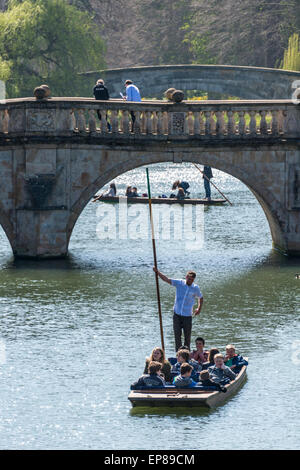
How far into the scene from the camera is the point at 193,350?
30.0 metres

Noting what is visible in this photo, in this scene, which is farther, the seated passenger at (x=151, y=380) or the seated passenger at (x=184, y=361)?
the seated passenger at (x=184, y=361)

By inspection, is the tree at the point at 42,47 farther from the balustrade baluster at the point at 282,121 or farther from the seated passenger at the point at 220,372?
the seated passenger at the point at 220,372

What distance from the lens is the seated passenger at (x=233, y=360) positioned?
29319mm

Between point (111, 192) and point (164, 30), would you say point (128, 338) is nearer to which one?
point (111, 192)

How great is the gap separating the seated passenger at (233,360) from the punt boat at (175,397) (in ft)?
6.44

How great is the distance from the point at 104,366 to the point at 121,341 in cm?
236

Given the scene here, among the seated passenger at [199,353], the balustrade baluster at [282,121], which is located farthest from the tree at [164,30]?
the seated passenger at [199,353]

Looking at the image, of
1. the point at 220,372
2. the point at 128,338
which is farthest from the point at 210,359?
the point at 128,338

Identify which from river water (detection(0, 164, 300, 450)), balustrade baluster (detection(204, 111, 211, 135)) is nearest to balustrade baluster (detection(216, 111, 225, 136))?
balustrade baluster (detection(204, 111, 211, 135))

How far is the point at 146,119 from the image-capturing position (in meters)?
42.6

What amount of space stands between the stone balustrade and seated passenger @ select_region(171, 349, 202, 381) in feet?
48.9

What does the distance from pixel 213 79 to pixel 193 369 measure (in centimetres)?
6991
